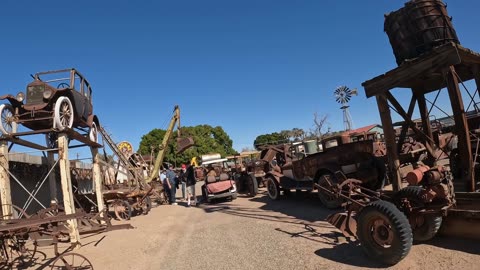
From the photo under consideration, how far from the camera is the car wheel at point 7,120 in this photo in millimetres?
10599

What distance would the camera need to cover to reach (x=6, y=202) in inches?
405

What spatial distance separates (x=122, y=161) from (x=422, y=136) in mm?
14017

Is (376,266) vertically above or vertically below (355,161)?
below

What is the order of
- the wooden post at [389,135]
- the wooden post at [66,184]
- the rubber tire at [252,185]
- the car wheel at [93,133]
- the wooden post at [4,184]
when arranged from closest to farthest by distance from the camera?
1. the wooden post at [389,135]
2. the wooden post at [66,184]
3. the wooden post at [4,184]
4. the car wheel at [93,133]
5. the rubber tire at [252,185]

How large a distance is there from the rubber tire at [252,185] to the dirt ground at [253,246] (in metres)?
4.42

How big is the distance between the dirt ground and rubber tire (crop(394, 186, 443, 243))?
185 mm

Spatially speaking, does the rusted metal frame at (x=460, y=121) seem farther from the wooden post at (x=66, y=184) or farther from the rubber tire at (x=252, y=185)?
the rubber tire at (x=252, y=185)

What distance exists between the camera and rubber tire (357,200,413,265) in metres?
5.29

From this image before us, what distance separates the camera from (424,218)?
6.12m

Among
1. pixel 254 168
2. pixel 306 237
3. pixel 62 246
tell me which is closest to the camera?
pixel 306 237

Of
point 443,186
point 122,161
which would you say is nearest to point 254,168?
point 122,161

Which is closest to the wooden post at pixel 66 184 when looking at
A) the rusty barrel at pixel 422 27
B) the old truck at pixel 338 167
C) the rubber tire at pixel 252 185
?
the old truck at pixel 338 167

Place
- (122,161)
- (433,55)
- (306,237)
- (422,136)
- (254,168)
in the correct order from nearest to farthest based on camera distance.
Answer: (433,55) → (306,237) → (422,136) → (122,161) → (254,168)

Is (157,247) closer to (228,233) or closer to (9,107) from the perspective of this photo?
(228,233)
